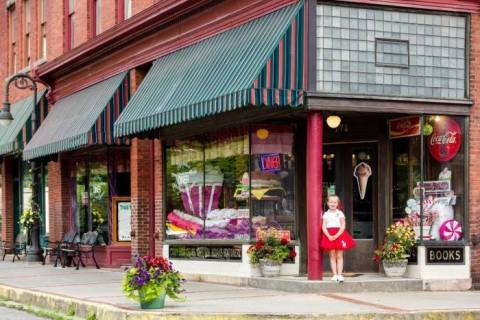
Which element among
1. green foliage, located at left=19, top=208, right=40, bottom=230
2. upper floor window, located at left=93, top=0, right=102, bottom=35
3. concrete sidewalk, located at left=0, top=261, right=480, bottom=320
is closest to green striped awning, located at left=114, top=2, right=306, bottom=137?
concrete sidewalk, located at left=0, top=261, right=480, bottom=320

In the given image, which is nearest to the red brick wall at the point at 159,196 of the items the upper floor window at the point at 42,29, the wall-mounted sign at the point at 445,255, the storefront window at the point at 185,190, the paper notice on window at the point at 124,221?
the storefront window at the point at 185,190

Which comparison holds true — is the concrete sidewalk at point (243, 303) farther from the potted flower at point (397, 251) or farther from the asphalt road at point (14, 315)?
the potted flower at point (397, 251)

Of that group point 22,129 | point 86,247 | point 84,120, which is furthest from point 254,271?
point 22,129

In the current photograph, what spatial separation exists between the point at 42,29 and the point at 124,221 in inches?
359

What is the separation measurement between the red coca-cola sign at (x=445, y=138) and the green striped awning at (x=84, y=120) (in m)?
7.90

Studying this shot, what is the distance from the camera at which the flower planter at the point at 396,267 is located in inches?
590

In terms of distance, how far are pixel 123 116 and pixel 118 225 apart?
3.90m

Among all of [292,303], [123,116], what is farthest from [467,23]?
[123,116]

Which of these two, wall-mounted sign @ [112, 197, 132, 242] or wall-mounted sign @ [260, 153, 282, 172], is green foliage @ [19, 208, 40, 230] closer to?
wall-mounted sign @ [112, 197, 132, 242]

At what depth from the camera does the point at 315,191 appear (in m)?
14.5

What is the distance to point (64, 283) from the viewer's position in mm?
17453

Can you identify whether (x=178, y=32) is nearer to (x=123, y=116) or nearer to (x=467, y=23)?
(x=123, y=116)

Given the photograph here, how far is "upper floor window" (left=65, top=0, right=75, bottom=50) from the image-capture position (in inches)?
991

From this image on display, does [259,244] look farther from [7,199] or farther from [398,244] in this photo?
[7,199]
